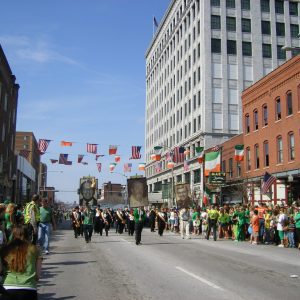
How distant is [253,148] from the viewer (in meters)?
40.0

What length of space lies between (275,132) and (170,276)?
88.4 ft

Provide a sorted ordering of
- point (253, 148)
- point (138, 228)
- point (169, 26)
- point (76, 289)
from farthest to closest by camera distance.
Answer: point (169, 26)
point (253, 148)
point (138, 228)
point (76, 289)

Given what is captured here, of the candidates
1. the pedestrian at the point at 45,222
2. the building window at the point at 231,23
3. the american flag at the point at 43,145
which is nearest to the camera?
the pedestrian at the point at 45,222

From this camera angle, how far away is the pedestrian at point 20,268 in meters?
4.95

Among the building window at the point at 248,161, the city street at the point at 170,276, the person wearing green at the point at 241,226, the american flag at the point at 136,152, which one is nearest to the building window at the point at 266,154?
the building window at the point at 248,161

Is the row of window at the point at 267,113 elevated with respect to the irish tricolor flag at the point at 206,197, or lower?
elevated


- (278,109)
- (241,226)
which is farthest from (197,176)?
(241,226)

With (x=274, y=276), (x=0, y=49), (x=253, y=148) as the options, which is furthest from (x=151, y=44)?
(x=274, y=276)

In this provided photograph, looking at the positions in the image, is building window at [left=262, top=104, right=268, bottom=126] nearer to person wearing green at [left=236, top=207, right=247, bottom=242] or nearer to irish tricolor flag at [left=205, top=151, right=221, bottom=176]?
irish tricolor flag at [left=205, top=151, right=221, bottom=176]

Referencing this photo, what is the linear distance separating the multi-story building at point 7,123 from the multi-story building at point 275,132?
75.4 feet

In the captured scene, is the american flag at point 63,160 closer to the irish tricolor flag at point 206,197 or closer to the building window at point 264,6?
the irish tricolor flag at point 206,197

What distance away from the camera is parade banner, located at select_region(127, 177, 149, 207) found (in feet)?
113

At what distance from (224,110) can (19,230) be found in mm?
53579

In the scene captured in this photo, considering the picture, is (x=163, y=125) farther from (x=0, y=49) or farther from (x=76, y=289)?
(x=76, y=289)
